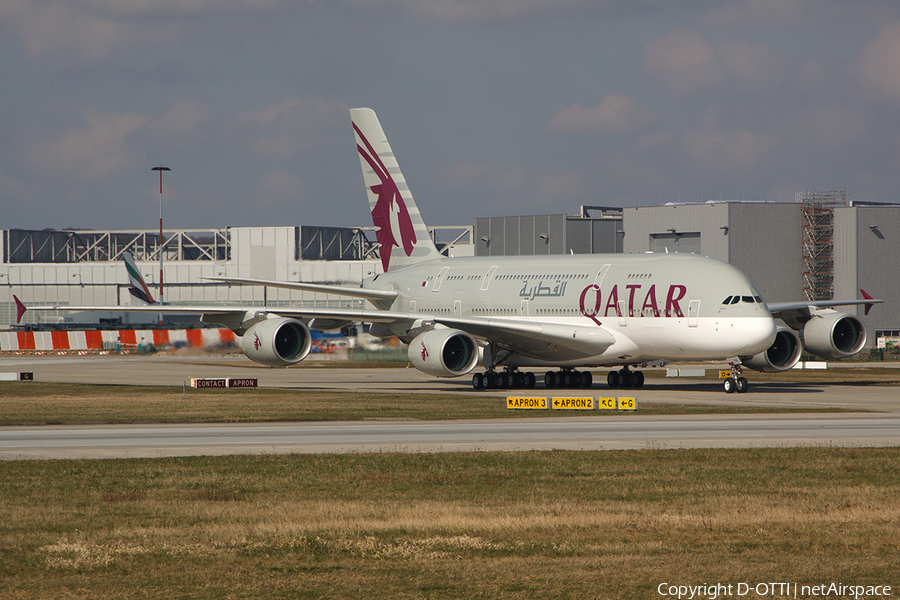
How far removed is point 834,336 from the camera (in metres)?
48.0

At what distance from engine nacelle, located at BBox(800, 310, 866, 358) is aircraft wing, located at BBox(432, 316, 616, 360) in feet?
32.6

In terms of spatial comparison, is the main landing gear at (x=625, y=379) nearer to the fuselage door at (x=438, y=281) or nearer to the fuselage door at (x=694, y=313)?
the fuselage door at (x=694, y=313)

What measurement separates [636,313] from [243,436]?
2113 cm

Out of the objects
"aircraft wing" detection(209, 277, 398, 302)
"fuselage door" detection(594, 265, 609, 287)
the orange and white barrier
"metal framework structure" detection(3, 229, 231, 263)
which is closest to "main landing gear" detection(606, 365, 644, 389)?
"fuselage door" detection(594, 265, 609, 287)

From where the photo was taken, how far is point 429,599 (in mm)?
11180

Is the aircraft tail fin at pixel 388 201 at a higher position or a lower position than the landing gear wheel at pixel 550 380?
higher

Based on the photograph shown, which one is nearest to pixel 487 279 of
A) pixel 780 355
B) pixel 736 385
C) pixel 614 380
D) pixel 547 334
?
pixel 547 334

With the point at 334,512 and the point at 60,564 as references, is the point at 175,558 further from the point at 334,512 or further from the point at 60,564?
the point at 334,512

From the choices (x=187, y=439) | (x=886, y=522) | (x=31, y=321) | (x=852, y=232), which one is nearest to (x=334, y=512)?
(x=886, y=522)

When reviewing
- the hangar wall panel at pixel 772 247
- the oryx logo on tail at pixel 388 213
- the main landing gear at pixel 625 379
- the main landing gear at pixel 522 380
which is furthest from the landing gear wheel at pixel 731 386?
the hangar wall panel at pixel 772 247

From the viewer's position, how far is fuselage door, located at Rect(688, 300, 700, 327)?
42.5 m

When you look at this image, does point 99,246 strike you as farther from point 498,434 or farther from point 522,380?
point 498,434

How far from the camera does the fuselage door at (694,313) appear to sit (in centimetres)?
4247

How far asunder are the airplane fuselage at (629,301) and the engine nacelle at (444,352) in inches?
68.6
